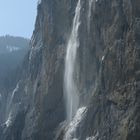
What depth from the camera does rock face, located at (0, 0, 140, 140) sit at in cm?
3903

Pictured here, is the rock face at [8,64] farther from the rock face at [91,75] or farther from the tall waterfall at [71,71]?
the tall waterfall at [71,71]

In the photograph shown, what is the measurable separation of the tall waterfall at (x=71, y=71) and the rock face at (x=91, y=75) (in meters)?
0.98

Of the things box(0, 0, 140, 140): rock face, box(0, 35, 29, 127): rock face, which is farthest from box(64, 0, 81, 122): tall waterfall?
box(0, 35, 29, 127): rock face

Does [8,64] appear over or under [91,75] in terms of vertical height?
over


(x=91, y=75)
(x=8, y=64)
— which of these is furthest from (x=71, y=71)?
(x=8, y=64)

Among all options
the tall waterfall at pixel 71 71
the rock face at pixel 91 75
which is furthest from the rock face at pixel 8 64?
the tall waterfall at pixel 71 71

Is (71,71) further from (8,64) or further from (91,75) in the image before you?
(8,64)

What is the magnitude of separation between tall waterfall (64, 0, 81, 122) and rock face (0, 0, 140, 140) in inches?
38.5

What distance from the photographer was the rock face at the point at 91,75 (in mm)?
39031

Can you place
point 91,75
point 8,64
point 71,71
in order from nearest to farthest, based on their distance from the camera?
point 91,75, point 71,71, point 8,64

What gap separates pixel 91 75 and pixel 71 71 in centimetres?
518

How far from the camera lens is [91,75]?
47281 millimetres

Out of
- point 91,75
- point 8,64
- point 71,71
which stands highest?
point 8,64

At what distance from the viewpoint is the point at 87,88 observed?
156 feet
